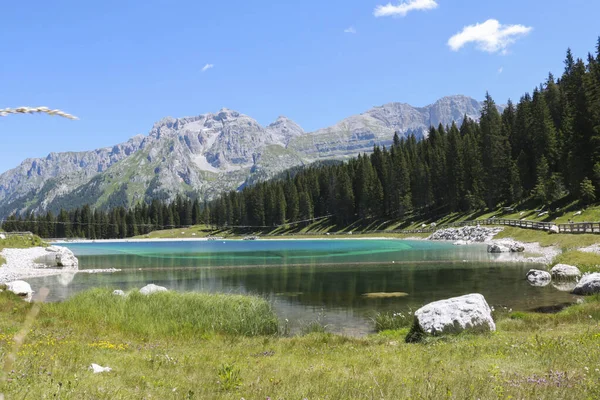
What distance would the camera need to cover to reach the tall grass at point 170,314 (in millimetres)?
19641

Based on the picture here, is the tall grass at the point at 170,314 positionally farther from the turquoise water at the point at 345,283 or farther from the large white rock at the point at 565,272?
the large white rock at the point at 565,272

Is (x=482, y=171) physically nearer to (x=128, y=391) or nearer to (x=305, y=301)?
(x=305, y=301)

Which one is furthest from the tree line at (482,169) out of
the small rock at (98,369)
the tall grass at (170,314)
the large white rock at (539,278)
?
the small rock at (98,369)

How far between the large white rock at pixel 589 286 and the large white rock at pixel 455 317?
47.1 ft

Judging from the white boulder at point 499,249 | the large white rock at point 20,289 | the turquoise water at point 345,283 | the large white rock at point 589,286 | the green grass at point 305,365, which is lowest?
the white boulder at point 499,249

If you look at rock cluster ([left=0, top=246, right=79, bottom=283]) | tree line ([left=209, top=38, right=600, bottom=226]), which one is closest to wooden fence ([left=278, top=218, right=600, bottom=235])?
tree line ([left=209, top=38, right=600, bottom=226])

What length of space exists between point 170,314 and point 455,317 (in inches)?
554

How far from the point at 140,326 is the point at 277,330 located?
6.68m

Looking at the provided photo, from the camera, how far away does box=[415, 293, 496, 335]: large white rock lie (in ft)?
55.5

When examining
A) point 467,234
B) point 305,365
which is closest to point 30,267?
point 305,365

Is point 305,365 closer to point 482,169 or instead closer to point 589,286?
point 589,286

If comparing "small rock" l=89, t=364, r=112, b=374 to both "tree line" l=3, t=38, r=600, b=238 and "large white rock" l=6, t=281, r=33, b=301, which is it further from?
"tree line" l=3, t=38, r=600, b=238

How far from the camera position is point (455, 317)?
17.1 metres

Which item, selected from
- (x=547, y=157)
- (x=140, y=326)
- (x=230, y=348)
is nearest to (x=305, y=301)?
(x=140, y=326)
